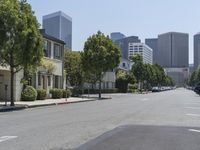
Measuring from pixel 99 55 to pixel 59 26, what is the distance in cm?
9103

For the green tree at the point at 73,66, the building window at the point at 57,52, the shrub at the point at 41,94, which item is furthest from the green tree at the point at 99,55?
the green tree at the point at 73,66

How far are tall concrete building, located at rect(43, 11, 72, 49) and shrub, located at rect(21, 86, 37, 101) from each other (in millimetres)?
103303

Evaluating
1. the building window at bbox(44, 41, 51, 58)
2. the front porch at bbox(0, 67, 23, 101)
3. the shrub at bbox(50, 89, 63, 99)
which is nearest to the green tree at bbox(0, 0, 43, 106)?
the front porch at bbox(0, 67, 23, 101)

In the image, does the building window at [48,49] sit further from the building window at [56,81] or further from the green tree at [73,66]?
the green tree at [73,66]

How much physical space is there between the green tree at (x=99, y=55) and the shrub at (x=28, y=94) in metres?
16.4

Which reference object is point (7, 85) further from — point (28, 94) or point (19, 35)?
point (19, 35)

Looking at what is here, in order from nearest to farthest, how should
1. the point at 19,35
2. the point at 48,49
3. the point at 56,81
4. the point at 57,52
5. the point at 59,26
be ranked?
the point at 19,35 < the point at 48,49 < the point at 57,52 < the point at 56,81 < the point at 59,26

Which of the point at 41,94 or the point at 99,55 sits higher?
the point at 99,55

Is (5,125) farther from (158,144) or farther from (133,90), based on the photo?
(133,90)

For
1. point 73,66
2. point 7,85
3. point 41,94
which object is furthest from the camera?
point 73,66

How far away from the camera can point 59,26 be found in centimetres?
14562

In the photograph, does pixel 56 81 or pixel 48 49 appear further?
pixel 56 81

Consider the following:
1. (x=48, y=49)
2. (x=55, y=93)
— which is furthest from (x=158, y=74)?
(x=55, y=93)

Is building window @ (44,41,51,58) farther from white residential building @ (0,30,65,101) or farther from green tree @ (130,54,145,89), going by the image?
green tree @ (130,54,145,89)
